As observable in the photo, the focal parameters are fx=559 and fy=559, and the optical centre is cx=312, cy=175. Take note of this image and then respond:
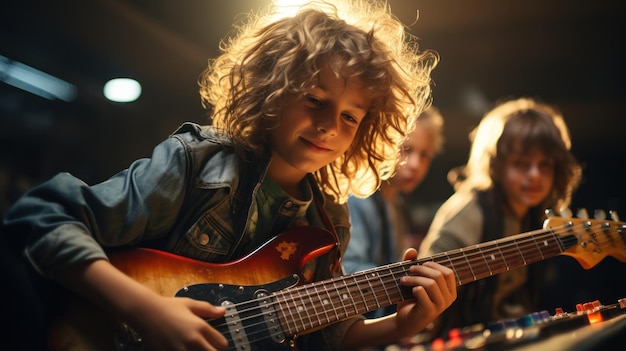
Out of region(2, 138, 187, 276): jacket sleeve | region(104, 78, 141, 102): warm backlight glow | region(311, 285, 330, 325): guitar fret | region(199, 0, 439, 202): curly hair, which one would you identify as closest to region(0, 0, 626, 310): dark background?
region(104, 78, 141, 102): warm backlight glow

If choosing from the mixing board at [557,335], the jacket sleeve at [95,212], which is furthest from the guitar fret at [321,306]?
the jacket sleeve at [95,212]

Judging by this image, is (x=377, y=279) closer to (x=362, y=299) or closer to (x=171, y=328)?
(x=362, y=299)

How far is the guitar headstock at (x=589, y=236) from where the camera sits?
1172 mm

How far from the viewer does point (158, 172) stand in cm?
90

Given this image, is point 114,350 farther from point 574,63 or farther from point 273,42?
point 574,63

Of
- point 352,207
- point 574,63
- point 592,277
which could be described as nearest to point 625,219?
point 592,277

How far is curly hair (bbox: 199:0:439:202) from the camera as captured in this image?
3.36ft

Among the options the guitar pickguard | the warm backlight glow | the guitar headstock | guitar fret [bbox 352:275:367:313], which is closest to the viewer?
the guitar pickguard

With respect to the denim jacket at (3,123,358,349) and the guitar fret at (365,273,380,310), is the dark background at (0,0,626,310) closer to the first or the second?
the denim jacket at (3,123,358,349)

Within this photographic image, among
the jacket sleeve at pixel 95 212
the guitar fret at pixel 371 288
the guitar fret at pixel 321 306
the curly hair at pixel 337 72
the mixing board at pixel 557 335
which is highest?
the curly hair at pixel 337 72

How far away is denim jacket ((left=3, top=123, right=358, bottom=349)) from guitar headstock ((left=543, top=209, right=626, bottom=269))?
496 millimetres

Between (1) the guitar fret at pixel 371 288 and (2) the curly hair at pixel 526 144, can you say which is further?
(2) the curly hair at pixel 526 144

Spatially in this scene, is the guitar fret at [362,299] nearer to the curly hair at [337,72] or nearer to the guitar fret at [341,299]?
the guitar fret at [341,299]

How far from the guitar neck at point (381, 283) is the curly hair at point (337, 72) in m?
0.24
